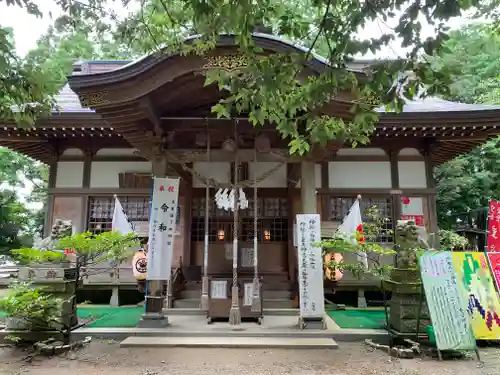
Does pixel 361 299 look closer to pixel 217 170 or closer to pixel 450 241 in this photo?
pixel 450 241

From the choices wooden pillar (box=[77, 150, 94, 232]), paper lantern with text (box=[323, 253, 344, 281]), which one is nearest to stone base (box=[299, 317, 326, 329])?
paper lantern with text (box=[323, 253, 344, 281])

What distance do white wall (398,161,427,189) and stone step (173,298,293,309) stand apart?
4.31 metres

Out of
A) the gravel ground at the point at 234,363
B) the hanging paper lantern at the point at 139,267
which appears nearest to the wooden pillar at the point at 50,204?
the hanging paper lantern at the point at 139,267

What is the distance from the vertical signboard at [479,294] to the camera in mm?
5875

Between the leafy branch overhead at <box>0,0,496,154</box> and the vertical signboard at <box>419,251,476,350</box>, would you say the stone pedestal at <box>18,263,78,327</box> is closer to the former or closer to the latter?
the leafy branch overhead at <box>0,0,496,154</box>

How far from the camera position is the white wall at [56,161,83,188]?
10.2 metres

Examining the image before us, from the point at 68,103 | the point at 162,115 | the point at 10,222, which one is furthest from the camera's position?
the point at 10,222

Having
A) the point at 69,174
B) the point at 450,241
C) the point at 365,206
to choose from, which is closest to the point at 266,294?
the point at 365,206

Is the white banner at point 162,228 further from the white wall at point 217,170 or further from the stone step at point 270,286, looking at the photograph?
the white wall at point 217,170

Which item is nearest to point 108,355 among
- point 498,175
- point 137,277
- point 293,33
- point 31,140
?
point 137,277

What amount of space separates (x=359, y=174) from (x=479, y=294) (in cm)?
465

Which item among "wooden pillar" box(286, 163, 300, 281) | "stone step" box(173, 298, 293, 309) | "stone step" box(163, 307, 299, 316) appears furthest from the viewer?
"wooden pillar" box(286, 163, 300, 281)

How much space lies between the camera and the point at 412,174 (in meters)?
10.0

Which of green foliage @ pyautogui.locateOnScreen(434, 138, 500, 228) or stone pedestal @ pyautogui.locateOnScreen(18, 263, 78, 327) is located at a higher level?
green foliage @ pyautogui.locateOnScreen(434, 138, 500, 228)
